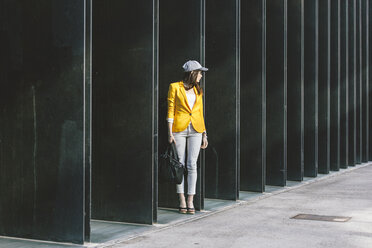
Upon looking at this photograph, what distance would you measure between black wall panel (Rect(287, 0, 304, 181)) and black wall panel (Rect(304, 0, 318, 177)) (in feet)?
2.65

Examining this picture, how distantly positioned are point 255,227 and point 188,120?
1.68 metres

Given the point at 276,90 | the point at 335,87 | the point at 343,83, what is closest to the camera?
the point at 276,90

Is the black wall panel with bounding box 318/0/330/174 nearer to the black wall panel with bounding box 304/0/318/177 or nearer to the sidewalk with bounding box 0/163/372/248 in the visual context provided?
the black wall panel with bounding box 304/0/318/177

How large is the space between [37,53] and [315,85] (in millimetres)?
8196

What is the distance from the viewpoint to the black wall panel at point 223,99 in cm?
890

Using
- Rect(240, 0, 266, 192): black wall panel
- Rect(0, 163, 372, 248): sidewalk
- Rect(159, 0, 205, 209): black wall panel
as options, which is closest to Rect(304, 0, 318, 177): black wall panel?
→ Rect(240, 0, 266, 192): black wall panel

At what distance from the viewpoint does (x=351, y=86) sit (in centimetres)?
1609

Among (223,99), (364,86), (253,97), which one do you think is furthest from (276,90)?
(364,86)

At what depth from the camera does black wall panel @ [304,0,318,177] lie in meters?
12.7

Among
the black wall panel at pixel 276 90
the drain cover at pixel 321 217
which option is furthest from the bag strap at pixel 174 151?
the black wall panel at pixel 276 90

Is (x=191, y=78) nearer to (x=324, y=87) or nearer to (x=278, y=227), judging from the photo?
(x=278, y=227)

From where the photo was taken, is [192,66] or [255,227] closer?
[255,227]

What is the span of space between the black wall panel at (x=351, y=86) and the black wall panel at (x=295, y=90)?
445 cm

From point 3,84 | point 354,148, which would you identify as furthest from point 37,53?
point 354,148
